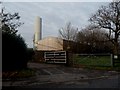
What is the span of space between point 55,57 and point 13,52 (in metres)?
11.4

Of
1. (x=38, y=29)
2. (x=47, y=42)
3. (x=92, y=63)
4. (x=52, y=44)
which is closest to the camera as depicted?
(x=92, y=63)

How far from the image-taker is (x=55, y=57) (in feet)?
103

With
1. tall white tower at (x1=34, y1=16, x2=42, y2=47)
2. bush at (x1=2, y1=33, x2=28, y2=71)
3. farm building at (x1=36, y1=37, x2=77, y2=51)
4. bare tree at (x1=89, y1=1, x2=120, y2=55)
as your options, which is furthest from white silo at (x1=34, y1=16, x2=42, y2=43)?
bush at (x1=2, y1=33, x2=28, y2=71)

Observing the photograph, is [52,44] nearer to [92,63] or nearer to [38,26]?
[38,26]

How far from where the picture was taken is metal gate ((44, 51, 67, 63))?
1204 inches

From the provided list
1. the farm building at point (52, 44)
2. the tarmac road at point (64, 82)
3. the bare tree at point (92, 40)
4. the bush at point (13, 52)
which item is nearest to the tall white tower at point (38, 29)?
the farm building at point (52, 44)

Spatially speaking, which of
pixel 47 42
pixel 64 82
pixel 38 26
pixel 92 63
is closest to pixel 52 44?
pixel 47 42

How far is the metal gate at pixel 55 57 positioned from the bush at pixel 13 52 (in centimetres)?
925

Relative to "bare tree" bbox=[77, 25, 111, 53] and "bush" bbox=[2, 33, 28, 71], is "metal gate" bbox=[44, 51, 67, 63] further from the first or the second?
"bare tree" bbox=[77, 25, 111, 53]

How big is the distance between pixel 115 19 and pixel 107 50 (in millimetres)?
24473

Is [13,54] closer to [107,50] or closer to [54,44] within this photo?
[107,50]

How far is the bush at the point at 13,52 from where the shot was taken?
64.3ft

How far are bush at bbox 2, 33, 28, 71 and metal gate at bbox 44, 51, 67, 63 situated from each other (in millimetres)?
9250

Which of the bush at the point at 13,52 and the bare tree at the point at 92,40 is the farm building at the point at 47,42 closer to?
the bare tree at the point at 92,40
